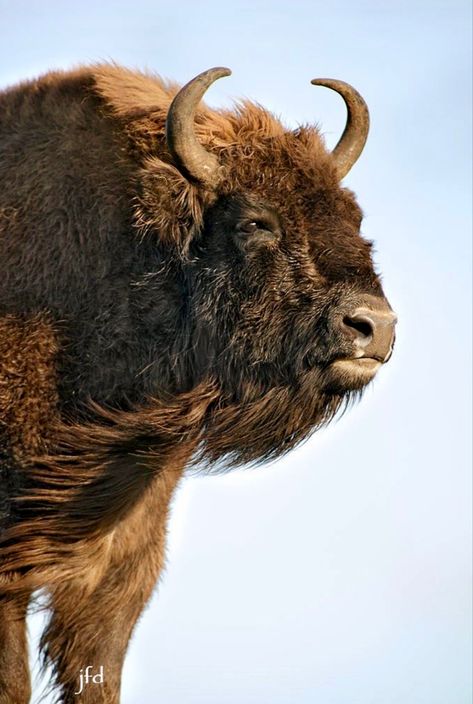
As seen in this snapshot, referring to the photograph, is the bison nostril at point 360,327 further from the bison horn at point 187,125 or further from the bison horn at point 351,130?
the bison horn at point 351,130

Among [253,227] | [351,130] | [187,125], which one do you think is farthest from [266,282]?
[351,130]

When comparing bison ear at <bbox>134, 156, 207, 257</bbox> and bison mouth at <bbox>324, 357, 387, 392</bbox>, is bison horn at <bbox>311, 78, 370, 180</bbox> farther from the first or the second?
bison mouth at <bbox>324, 357, 387, 392</bbox>

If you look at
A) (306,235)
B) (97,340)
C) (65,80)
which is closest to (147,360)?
(97,340)

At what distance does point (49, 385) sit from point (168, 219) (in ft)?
3.65

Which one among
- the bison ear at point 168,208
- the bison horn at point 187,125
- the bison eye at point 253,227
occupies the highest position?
the bison horn at point 187,125

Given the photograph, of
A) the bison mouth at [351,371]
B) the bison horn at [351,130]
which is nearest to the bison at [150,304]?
the bison mouth at [351,371]

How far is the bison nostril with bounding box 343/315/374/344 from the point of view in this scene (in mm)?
8312

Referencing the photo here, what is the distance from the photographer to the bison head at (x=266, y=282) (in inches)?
333

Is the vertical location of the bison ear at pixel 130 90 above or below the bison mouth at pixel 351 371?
above

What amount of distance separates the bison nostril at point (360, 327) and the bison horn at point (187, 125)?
119 centimetres

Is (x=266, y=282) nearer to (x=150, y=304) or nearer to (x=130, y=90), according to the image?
(x=150, y=304)

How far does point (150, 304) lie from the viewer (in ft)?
28.8

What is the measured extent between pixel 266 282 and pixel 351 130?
1399 millimetres

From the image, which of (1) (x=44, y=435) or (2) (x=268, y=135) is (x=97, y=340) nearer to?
(1) (x=44, y=435)
